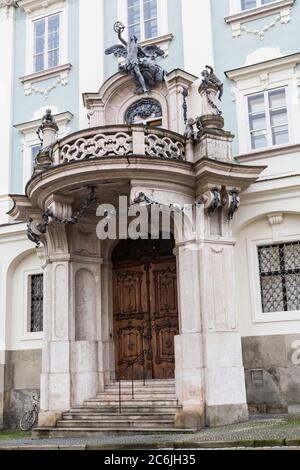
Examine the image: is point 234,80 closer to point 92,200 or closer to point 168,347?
point 92,200

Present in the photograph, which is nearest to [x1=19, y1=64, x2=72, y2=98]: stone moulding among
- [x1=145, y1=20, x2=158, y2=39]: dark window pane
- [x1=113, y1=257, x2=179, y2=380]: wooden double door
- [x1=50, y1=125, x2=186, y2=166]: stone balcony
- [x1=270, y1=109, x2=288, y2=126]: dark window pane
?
[x1=145, y1=20, x2=158, y2=39]: dark window pane

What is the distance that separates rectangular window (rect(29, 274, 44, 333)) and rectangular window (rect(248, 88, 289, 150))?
6.88 m

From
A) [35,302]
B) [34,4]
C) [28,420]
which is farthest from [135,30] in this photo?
[28,420]

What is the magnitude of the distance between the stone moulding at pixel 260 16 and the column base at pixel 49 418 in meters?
10.1

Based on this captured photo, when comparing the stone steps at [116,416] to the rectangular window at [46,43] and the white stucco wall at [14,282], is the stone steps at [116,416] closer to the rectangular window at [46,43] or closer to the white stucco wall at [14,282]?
the white stucco wall at [14,282]

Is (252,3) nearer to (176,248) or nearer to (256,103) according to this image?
(256,103)

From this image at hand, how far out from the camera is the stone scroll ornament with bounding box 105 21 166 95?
16.5 meters

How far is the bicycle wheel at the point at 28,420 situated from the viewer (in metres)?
16.2

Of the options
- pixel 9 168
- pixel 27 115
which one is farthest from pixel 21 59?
pixel 9 168

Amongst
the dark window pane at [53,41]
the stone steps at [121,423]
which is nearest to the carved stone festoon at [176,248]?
the stone steps at [121,423]

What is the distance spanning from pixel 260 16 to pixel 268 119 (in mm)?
2733

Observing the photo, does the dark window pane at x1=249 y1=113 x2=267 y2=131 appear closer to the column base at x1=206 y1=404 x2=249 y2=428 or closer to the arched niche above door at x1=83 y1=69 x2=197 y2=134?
the arched niche above door at x1=83 y1=69 x2=197 y2=134

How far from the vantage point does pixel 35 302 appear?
58.6 feet

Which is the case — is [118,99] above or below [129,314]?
above
